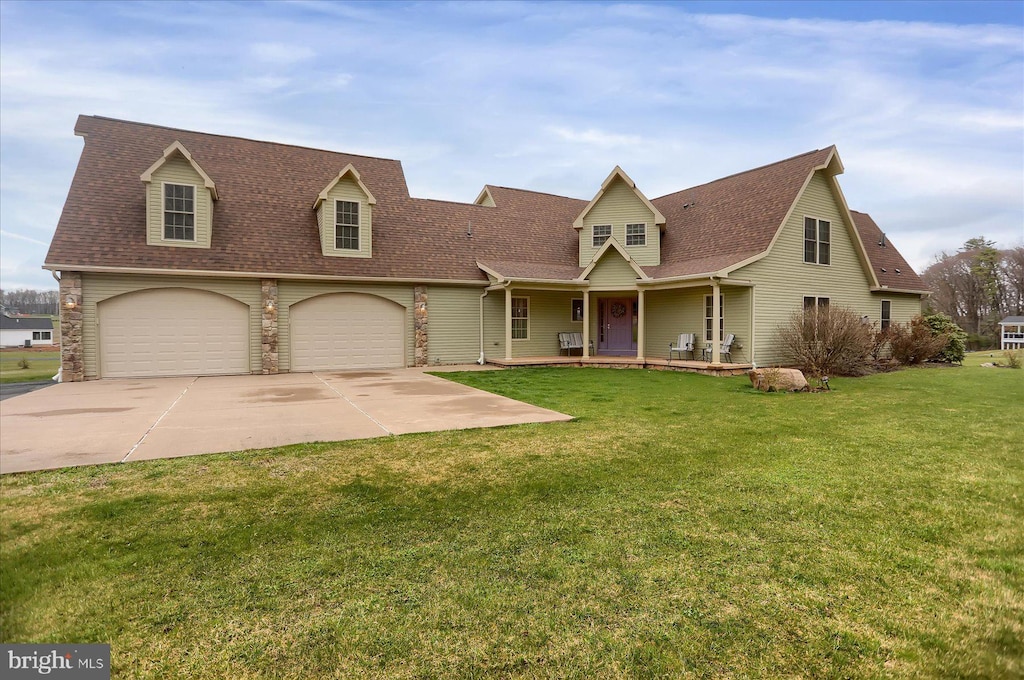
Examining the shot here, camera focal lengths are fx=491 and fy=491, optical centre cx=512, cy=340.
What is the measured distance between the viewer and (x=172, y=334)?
45.6ft

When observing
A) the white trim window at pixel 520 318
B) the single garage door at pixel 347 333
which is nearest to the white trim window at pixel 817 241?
the white trim window at pixel 520 318

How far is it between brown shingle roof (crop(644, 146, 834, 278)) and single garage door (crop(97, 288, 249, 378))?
1331cm

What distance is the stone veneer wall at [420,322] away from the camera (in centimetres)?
1662

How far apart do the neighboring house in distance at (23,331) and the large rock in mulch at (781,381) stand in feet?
88.2

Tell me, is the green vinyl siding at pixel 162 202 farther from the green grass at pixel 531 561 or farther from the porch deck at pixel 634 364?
the green grass at pixel 531 561

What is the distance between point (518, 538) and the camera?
11.0 feet

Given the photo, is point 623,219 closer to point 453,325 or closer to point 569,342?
point 569,342

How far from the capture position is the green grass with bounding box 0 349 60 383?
45.1 feet

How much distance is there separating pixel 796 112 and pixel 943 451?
14.8 metres

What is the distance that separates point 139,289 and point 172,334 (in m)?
1.44

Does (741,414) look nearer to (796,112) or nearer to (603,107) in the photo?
(796,112)

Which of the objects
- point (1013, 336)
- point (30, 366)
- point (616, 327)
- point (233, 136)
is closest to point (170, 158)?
point (233, 136)

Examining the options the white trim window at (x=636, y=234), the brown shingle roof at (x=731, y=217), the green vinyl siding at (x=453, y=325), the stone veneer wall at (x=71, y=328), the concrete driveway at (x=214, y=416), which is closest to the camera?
the concrete driveway at (x=214, y=416)

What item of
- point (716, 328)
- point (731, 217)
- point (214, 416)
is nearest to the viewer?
point (214, 416)
